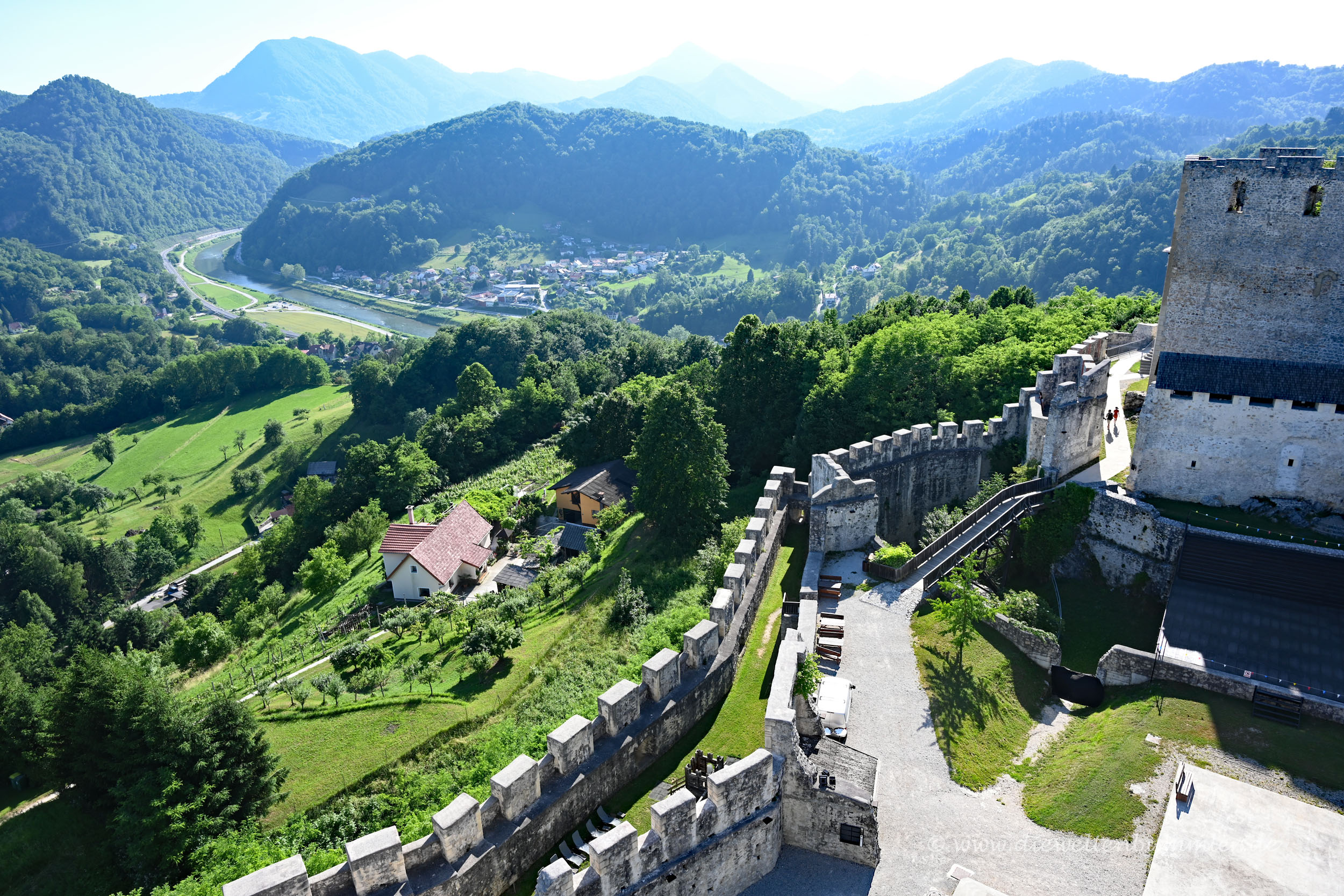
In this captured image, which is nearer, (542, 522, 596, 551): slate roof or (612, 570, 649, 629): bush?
(612, 570, 649, 629): bush

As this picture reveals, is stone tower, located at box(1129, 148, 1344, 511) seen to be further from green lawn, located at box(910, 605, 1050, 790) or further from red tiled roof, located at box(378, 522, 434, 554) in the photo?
red tiled roof, located at box(378, 522, 434, 554)

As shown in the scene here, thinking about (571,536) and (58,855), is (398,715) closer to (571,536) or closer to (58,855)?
(58,855)

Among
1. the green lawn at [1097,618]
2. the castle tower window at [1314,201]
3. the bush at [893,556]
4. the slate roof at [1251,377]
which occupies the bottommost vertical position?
the green lawn at [1097,618]

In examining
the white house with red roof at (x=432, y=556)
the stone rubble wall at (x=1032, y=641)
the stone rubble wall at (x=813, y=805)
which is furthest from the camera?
the white house with red roof at (x=432, y=556)

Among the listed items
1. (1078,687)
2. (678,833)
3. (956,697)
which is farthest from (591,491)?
(678,833)

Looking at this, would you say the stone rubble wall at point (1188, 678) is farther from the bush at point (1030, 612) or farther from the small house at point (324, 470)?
the small house at point (324, 470)

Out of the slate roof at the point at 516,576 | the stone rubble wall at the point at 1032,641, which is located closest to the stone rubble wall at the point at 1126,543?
the stone rubble wall at the point at 1032,641

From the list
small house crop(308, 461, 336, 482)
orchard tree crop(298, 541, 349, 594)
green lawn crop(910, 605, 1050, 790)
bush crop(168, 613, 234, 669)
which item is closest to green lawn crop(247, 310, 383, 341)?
small house crop(308, 461, 336, 482)
